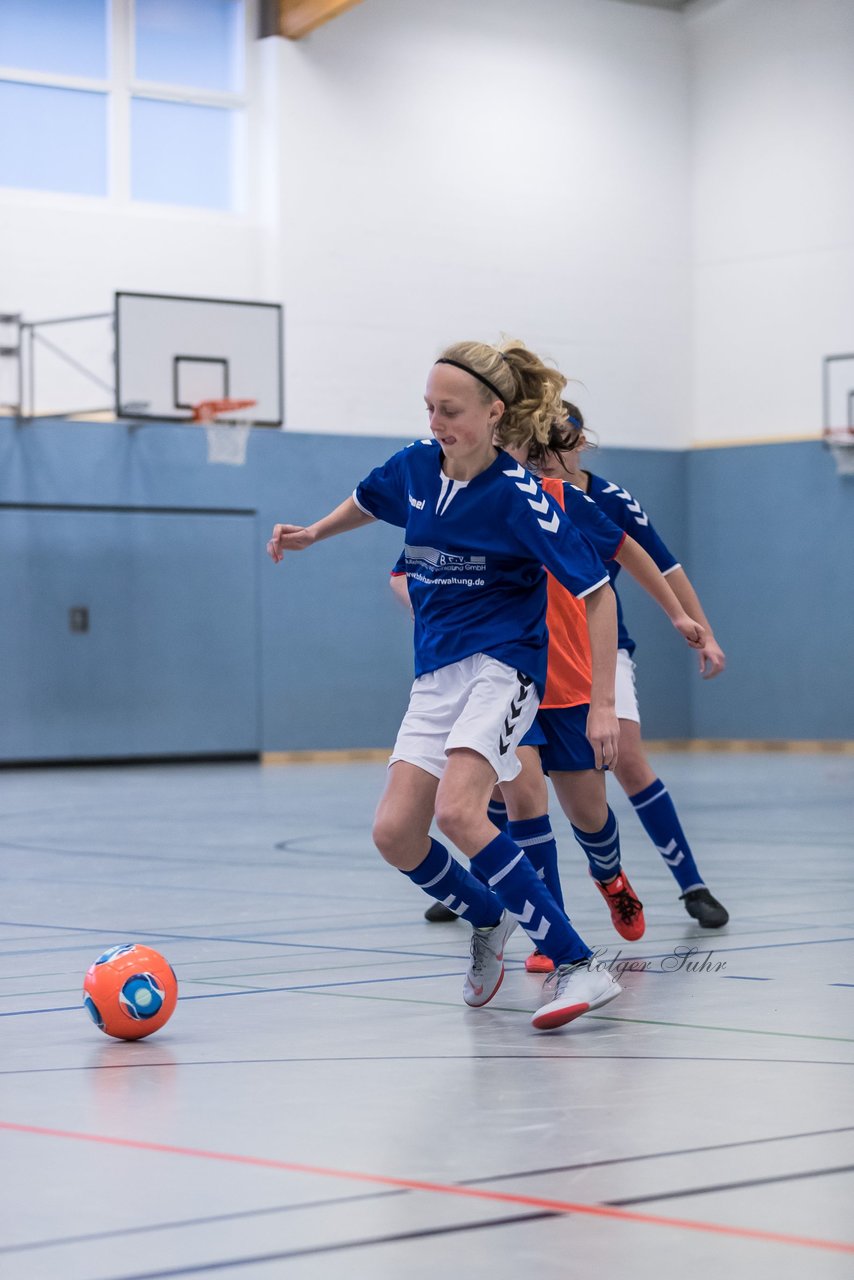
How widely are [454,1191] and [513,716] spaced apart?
6.02 feet

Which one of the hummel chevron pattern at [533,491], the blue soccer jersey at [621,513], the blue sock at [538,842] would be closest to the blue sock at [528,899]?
the hummel chevron pattern at [533,491]

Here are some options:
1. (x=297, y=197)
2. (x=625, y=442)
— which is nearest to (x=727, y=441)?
(x=625, y=442)

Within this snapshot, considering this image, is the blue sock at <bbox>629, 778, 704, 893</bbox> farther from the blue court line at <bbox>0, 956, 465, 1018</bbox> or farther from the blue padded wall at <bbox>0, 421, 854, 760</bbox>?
the blue padded wall at <bbox>0, 421, 854, 760</bbox>

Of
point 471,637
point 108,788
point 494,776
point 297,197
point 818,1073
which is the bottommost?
point 108,788

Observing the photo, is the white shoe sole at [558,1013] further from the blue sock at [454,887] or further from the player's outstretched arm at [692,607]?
the player's outstretched arm at [692,607]

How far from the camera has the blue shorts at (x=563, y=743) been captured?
224 inches

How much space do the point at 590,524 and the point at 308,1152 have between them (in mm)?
2574

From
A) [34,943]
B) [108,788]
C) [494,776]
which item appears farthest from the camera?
[108,788]

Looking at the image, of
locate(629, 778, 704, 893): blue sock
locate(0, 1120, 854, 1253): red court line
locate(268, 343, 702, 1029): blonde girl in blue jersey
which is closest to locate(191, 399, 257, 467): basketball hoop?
locate(629, 778, 704, 893): blue sock

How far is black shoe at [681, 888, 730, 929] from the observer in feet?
20.7

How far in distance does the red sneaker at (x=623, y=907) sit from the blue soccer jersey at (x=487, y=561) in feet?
4.23

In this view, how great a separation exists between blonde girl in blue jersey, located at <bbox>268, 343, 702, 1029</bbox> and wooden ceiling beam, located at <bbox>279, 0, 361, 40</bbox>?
1543cm

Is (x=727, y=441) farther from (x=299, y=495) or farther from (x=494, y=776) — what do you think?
(x=494, y=776)

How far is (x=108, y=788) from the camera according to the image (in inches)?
605
